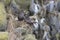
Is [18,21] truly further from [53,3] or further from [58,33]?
[53,3]

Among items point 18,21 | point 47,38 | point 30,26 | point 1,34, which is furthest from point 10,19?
point 47,38

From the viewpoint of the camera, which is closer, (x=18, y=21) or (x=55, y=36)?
(x=18, y=21)

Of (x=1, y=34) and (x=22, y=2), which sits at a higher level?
(x=22, y=2)

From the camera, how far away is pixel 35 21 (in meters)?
2.50

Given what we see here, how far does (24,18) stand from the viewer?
2.39 meters

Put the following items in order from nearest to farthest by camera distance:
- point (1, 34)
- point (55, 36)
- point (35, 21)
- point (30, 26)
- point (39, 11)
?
point (1, 34) → point (30, 26) → point (35, 21) → point (55, 36) → point (39, 11)

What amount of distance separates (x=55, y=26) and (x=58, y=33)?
161 millimetres

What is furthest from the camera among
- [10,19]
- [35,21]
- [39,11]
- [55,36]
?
[39,11]

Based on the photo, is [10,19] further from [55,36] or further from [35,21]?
[55,36]

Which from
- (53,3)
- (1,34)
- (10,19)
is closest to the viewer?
(1,34)

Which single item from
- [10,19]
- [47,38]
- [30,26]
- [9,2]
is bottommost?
[47,38]

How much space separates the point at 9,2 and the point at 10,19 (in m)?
0.37

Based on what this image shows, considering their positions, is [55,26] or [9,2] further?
[55,26]

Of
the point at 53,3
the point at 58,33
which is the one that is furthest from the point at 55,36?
the point at 53,3
